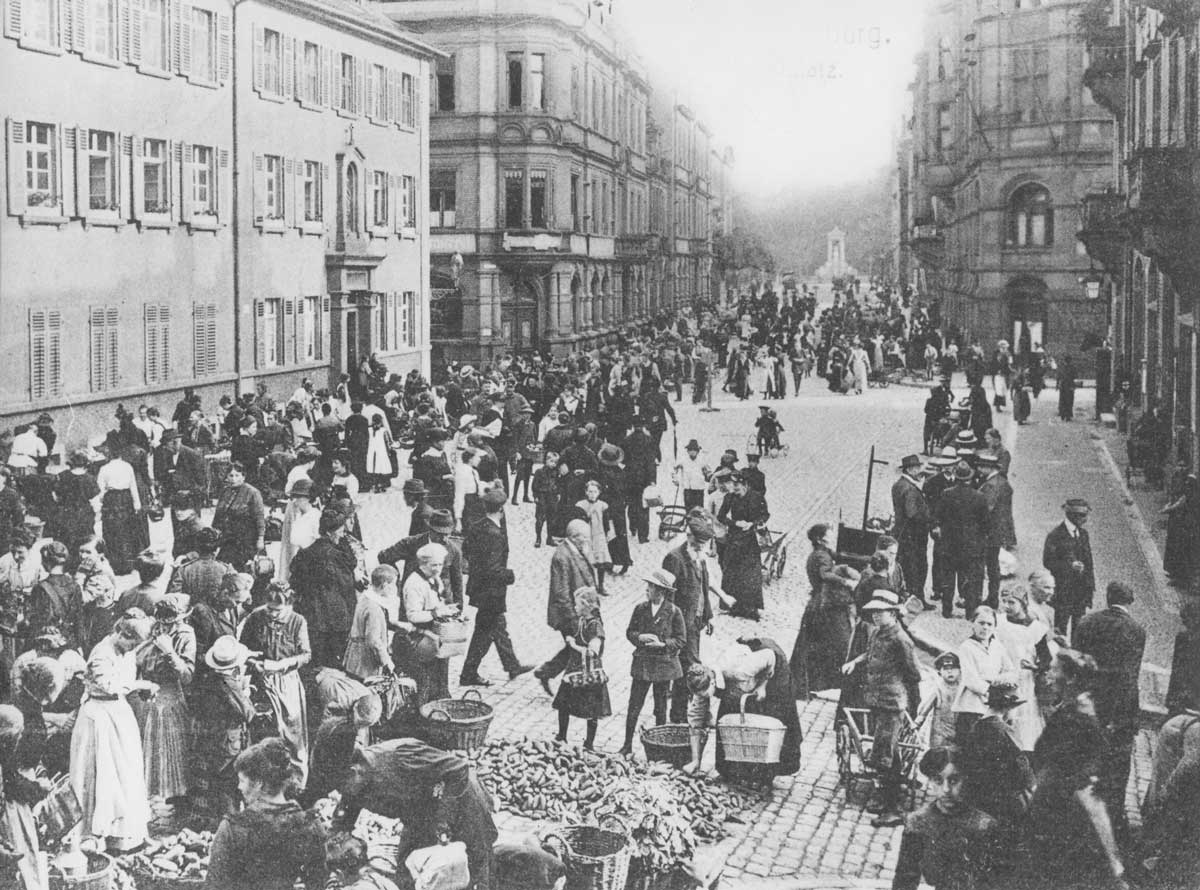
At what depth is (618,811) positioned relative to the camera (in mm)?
8719

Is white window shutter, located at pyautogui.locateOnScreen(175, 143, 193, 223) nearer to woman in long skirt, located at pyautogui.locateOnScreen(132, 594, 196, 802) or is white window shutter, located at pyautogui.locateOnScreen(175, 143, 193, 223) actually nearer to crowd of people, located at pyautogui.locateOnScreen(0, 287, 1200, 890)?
crowd of people, located at pyautogui.locateOnScreen(0, 287, 1200, 890)

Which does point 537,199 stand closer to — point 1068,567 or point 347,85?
point 347,85

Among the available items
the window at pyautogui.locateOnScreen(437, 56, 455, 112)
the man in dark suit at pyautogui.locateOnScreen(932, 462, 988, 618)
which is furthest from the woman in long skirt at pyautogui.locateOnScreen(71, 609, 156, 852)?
the window at pyautogui.locateOnScreen(437, 56, 455, 112)

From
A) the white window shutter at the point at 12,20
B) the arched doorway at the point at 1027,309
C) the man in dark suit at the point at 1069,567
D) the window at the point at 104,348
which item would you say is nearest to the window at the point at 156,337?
the window at the point at 104,348

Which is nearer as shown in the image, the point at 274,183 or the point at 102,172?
the point at 102,172

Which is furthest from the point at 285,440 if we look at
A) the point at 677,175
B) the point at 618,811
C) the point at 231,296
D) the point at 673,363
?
the point at 677,175

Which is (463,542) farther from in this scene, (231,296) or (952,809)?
(231,296)

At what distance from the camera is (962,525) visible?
14172mm

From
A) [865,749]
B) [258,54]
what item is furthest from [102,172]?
[865,749]

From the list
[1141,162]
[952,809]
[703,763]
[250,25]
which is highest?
[250,25]

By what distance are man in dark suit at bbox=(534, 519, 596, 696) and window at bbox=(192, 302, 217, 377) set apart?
33.0ft

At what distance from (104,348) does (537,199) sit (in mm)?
28076

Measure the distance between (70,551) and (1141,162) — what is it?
13462 millimetres

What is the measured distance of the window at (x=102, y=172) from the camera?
1858 centimetres
